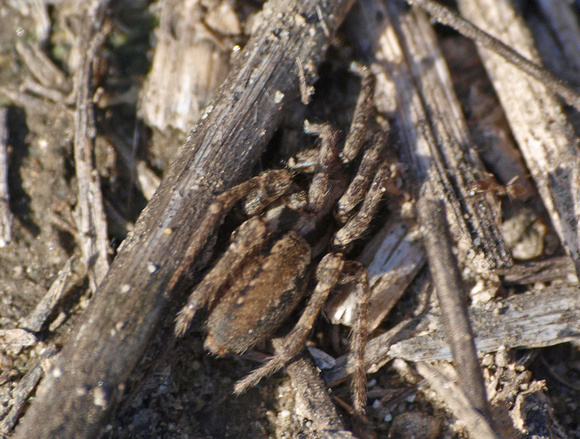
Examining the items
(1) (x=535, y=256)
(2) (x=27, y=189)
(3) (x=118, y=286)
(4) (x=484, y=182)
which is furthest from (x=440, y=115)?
(2) (x=27, y=189)

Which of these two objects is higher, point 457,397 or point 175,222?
point 175,222

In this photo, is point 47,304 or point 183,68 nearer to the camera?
point 47,304

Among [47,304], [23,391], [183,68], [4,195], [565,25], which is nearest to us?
[23,391]

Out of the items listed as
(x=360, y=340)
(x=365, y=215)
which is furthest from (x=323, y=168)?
(x=360, y=340)

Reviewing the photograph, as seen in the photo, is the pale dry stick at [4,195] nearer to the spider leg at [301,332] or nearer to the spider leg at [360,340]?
the spider leg at [301,332]

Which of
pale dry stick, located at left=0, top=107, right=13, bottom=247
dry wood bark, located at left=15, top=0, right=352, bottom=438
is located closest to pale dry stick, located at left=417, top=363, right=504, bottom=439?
dry wood bark, located at left=15, top=0, right=352, bottom=438

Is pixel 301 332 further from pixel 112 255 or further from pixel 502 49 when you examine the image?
pixel 502 49

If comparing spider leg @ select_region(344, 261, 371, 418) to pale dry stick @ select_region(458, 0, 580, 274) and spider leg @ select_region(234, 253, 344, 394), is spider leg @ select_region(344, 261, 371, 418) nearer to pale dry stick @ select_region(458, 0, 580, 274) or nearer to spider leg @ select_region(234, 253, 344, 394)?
spider leg @ select_region(234, 253, 344, 394)

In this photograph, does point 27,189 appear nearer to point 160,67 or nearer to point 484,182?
point 160,67

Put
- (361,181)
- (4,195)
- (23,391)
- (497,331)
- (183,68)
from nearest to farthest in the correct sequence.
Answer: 1. (23,391)
2. (497,331)
3. (361,181)
4. (4,195)
5. (183,68)
